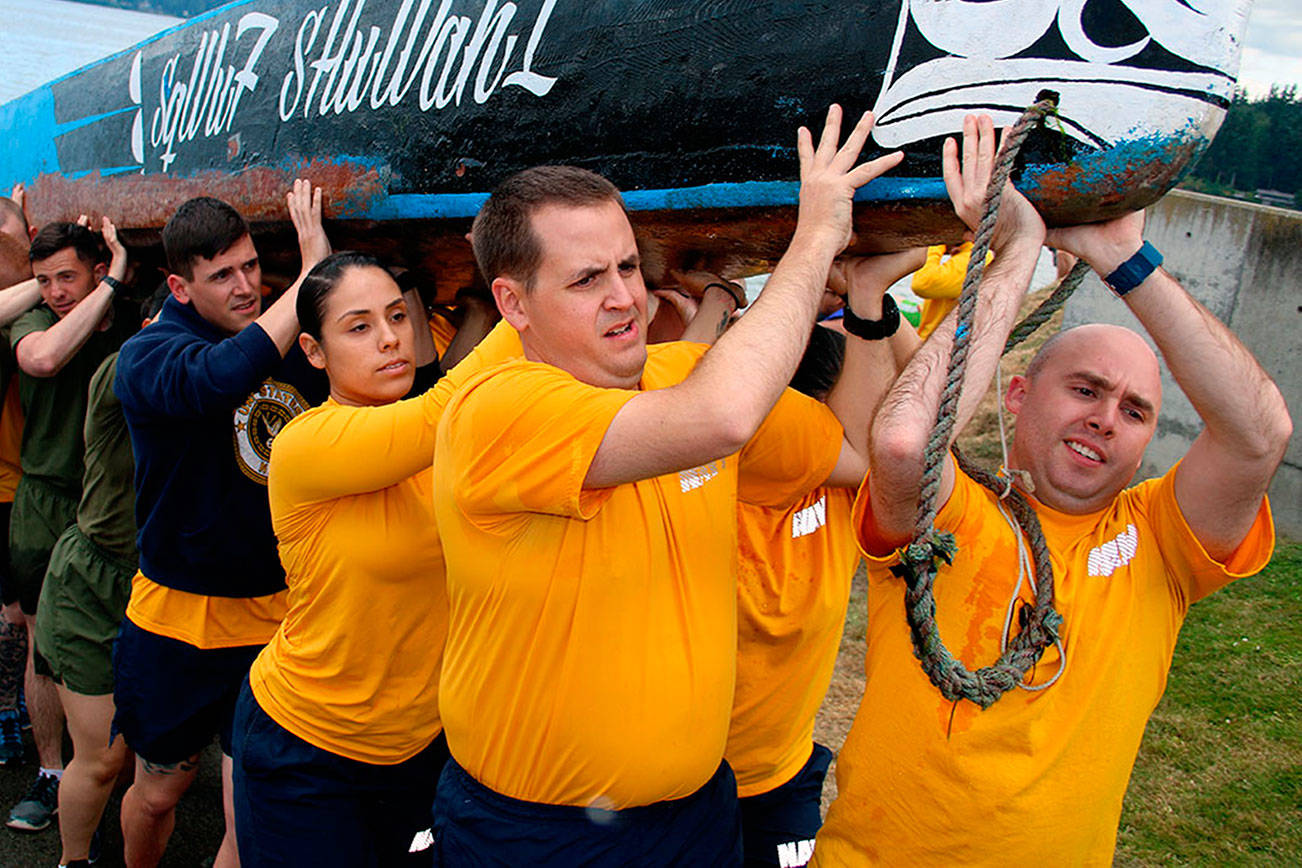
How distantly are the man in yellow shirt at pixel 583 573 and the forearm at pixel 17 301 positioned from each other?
2908mm

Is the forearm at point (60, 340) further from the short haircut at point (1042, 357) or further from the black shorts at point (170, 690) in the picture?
the short haircut at point (1042, 357)

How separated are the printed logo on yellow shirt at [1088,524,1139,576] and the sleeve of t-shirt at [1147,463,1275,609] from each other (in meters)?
0.06

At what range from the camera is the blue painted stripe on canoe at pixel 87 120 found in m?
4.45

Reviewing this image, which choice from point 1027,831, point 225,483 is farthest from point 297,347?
point 1027,831

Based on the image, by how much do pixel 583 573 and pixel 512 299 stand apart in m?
0.52

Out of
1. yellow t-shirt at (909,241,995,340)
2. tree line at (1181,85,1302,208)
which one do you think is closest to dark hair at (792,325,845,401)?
yellow t-shirt at (909,241,995,340)

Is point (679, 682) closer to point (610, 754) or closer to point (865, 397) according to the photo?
point (610, 754)

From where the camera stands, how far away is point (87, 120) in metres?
4.75

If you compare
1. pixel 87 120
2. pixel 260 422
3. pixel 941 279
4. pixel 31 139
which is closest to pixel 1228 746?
pixel 941 279

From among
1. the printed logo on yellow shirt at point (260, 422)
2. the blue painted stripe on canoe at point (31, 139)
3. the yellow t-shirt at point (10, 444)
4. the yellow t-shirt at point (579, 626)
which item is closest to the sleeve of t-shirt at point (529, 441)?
the yellow t-shirt at point (579, 626)

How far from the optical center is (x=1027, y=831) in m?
1.87

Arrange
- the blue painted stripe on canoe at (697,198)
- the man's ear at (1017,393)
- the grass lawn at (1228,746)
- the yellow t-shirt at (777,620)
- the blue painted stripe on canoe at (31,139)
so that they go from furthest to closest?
the blue painted stripe on canoe at (31,139), the grass lawn at (1228,746), the yellow t-shirt at (777,620), the man's ear at (1017,393), the blue painted stripe on canoe at (697,198)

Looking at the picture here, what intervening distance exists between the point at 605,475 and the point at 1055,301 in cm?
104

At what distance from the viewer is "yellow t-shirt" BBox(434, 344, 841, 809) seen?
1710mm
